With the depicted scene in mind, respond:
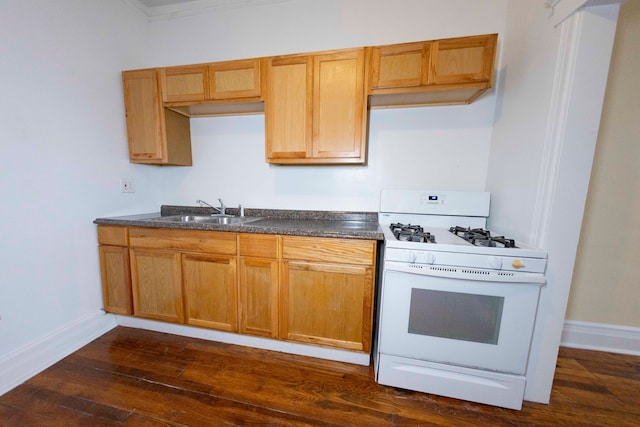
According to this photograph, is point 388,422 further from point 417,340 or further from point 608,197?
point 608,197

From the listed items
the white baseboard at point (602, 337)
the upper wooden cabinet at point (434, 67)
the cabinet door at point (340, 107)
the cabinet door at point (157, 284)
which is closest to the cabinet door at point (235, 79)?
the cabinet door at point (340, 107)

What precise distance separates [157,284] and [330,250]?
4.45ft

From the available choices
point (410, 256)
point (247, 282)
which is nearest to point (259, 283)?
point (247, 282)

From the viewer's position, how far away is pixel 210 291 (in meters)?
1.66

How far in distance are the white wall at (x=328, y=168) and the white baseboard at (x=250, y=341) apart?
1067 millimetres

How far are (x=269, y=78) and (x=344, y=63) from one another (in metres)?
0.55

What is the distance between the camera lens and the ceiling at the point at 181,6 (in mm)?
1954

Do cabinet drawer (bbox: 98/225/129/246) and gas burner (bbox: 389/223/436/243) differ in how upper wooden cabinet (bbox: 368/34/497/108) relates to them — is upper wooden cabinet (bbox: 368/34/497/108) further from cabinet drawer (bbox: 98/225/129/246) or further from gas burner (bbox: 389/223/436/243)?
cabinet drawer (bbox: 98/225/129/246)

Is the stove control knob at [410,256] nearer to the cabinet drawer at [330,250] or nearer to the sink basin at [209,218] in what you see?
the cabinet drawer at [330,250]

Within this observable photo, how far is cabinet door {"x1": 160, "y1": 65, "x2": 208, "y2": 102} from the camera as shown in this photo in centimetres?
177

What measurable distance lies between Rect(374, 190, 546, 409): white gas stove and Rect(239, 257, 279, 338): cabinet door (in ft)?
2.34

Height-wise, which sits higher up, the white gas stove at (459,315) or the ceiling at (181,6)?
the ceiling at (181,6)

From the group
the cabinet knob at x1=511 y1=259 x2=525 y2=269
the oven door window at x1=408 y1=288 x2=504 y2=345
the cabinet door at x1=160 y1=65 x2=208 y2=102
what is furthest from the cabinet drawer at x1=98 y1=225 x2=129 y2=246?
the cabinet knob at x1=511 y1=259 x2=525 y2=269

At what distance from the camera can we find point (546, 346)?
48.2 inches
